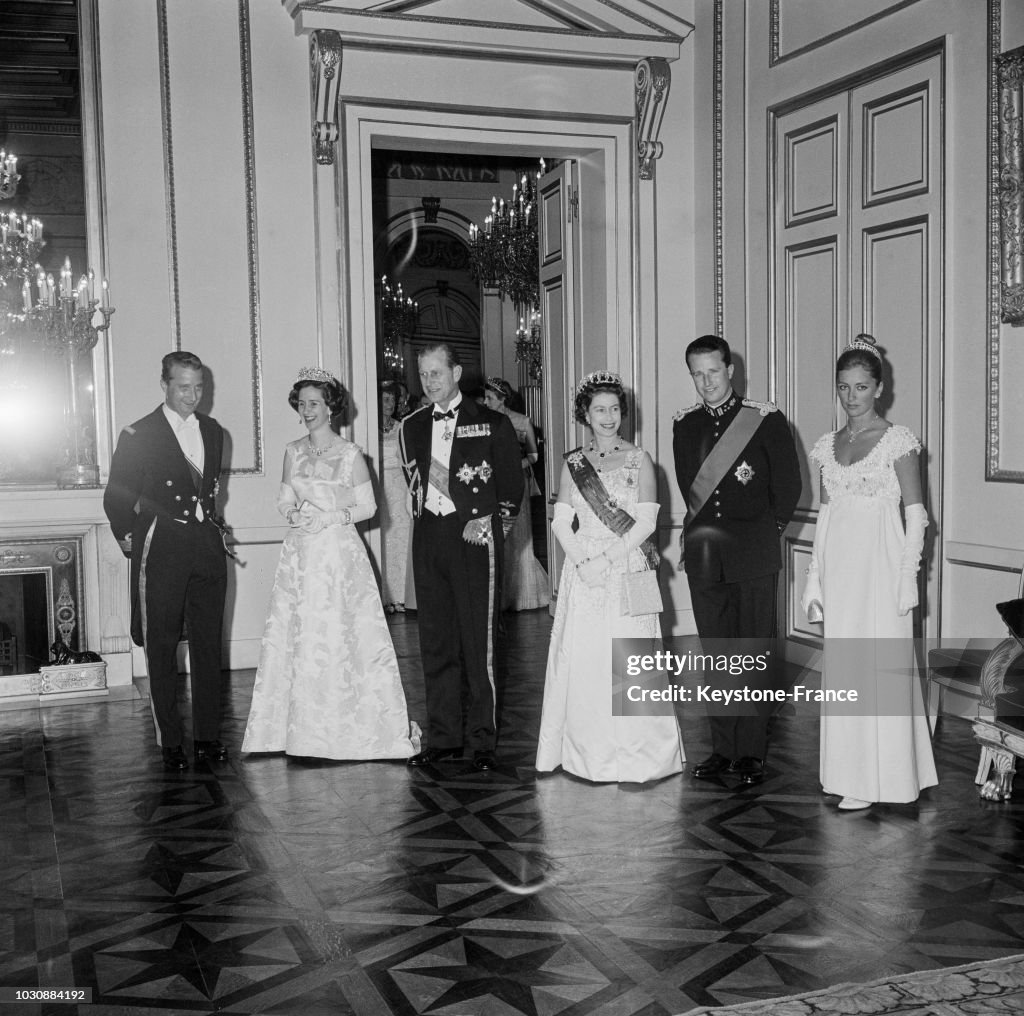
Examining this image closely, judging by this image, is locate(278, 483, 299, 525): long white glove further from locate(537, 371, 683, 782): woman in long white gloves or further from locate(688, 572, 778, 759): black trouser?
locate(688, 572, 778, 759): black trouser

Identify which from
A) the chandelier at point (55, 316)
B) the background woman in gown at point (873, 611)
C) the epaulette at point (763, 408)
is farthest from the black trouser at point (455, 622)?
the chandelier at point (55, 316)

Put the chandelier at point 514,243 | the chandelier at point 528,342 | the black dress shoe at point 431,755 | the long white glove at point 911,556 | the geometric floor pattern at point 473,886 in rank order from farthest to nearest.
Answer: the chandelier at point 528,342, the chandelier at point 514,243, the black dress shoe at point 431,755, the long white glove at point 911,556, the geometric floor pattern at point 473,886

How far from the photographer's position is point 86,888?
2.97 metres

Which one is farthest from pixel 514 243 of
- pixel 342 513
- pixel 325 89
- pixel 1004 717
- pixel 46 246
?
pixel 1004 717

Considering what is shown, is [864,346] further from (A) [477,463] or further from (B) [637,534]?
(A) [477,463]

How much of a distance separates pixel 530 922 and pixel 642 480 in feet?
4.85

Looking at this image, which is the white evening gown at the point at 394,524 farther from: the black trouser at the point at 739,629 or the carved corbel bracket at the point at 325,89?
the black trouser at the point at 739,629

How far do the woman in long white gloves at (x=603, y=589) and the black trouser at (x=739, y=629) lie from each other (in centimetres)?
17

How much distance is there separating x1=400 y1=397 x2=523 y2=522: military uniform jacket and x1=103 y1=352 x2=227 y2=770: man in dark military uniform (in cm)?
76

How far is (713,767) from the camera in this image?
12.6ft

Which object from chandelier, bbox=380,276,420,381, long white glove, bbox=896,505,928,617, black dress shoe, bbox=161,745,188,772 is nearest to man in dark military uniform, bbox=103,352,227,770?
black dress shoe, bbox=161,745,188,772

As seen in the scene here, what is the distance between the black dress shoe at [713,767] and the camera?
12.6ft

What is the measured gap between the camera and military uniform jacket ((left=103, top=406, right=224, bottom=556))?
4.07 m

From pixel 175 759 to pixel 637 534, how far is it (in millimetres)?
1736
